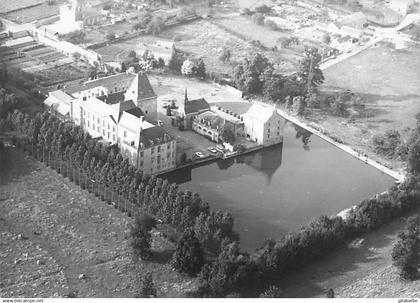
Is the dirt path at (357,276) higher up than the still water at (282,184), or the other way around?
the dirt path at (357,276)

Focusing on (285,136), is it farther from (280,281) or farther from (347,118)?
(280,281)

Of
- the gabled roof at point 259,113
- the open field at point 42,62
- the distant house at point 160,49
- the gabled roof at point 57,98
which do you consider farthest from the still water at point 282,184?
the open field at point 42,62

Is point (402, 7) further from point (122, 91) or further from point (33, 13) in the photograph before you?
point (122, 91)

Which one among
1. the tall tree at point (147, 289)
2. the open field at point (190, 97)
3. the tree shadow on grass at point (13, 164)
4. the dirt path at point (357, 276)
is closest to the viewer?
the tall tree at point (147, 289)

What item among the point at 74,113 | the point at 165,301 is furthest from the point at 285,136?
the point at 165,301

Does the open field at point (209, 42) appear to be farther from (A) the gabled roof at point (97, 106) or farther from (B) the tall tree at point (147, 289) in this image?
(B) the tall tree at point (147, 289)

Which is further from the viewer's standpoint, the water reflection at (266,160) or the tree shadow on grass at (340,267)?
the water reflection at (266,160)
